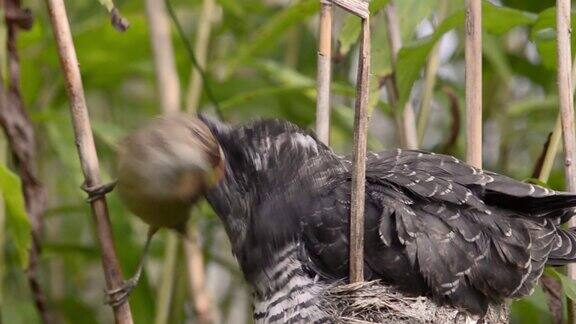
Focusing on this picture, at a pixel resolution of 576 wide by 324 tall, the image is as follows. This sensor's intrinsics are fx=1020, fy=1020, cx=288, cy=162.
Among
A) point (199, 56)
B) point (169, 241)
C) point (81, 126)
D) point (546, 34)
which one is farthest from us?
point (199, 56)

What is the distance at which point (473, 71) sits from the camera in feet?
5.20

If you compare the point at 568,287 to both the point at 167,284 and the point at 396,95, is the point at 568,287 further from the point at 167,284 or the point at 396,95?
the point at 167,284

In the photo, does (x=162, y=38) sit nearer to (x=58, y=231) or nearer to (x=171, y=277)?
(x=171, y=277)

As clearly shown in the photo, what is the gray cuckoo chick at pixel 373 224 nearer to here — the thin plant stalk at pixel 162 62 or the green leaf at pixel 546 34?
the green leaf at pixel 546 34

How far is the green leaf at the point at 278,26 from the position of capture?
1.90m

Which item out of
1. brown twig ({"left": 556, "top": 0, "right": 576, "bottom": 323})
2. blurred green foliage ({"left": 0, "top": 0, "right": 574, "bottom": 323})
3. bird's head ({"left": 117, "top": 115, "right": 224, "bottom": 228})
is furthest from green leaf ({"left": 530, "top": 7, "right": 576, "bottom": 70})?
bird's head ({"left": 117, "top": 115, "right": 224, "bottom": 228})

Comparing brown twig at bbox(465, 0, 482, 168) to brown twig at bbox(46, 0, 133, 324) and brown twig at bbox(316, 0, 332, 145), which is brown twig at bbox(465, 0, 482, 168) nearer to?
brown twig at bbox(316, 0, 332, 145)

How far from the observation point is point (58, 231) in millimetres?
2926

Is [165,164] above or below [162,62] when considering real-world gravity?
below

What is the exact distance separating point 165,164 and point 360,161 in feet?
0.87

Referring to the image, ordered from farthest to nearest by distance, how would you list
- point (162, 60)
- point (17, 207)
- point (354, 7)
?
1. point (162, 60)
2. point (17, 207)
3. point (354, 7)

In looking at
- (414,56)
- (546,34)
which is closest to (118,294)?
(414,56)

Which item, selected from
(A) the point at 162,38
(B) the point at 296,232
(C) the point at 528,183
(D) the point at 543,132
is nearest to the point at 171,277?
(A) the point at 162,38

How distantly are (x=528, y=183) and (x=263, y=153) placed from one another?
427mm
